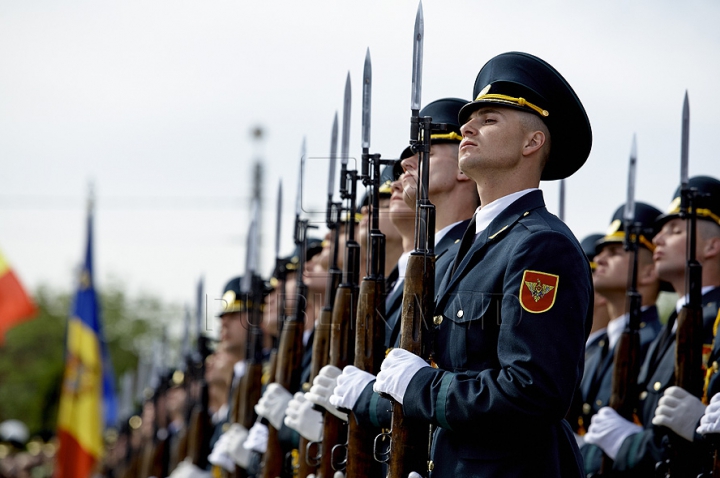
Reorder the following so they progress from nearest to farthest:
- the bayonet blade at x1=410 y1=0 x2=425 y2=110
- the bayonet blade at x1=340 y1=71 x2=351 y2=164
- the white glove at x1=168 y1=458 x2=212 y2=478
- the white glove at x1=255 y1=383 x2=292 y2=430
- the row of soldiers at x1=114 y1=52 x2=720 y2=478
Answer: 1. the row of soldiers at x1=114 y1=52 x2=720 y2=478
2. the bayonet blade at x1=410 y1=0 x2=425 y2=110
3. the bayonet blade at x1=340 y1=71 x2=351 y2=164
4. the white glove at x1=255 y1=383 x2=292 y2=430
5. the white glove at x1=168 y1=458 x2=212 y2=478

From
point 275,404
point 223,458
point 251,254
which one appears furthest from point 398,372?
point 223,458

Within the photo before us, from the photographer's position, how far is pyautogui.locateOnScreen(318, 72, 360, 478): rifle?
5.58 m

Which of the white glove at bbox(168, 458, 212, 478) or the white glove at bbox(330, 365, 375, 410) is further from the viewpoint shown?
the white glove at bbox(168, 458, 212, 478)

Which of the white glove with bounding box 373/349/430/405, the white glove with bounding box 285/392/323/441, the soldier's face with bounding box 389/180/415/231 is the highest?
the soldier's face with bounding box 389/180/415/231

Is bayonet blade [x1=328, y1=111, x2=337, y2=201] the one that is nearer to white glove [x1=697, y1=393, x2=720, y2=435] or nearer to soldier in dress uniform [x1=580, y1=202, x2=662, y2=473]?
soldier in dress uniform [x1=580, y1=202, x2=662, y2=473]

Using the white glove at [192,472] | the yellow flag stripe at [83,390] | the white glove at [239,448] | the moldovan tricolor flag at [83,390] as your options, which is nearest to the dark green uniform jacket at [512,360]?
the white glove at [239,448]

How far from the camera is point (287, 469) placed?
6.94m

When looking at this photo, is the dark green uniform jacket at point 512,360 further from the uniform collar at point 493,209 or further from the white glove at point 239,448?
the white glove at point 239,448

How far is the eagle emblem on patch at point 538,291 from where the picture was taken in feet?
11.6

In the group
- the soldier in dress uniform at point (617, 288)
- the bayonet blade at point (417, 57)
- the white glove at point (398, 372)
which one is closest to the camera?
the white glove at point (398, 372)

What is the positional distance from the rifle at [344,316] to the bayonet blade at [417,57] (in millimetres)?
1429

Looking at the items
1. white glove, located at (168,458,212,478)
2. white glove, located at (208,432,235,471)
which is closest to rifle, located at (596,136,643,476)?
white glove, located at (208,432,235,471)

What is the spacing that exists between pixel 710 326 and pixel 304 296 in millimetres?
2683

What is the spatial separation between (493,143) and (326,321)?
7.86ft
